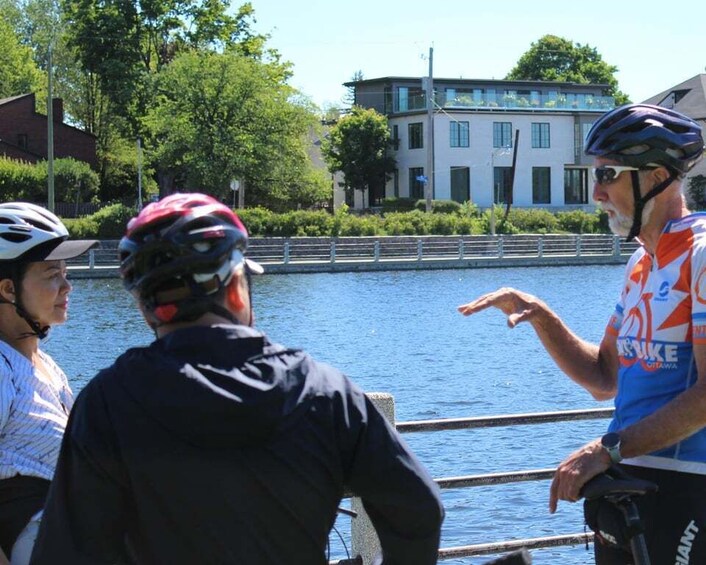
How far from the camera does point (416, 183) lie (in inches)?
3228

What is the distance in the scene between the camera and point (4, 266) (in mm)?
3525

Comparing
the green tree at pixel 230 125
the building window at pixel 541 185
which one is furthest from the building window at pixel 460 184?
the green tree at pixel 230 125

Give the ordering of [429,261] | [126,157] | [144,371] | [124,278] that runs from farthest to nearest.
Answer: [126,157]
[429,261]
[124,278]
[144,371]

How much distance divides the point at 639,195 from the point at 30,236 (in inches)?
71.8

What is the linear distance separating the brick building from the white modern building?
2116 cm

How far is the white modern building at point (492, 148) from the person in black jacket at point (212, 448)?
→ 75.9m

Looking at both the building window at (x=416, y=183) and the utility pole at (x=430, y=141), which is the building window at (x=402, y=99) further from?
the utility pole at (x=430, y=141)

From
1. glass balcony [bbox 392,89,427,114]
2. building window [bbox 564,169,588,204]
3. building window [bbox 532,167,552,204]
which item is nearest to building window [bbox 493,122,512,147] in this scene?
building window [bbox 532,167,552,204]

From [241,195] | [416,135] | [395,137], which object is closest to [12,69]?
[395,137]

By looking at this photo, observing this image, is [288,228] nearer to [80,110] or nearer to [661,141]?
[80,110]

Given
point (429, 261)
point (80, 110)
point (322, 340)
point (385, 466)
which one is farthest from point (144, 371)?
point (80, 110)

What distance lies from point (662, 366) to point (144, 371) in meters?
1.57

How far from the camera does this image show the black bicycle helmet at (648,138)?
3.26 metres

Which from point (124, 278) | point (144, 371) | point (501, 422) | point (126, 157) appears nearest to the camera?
point (144, 371)
